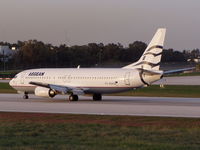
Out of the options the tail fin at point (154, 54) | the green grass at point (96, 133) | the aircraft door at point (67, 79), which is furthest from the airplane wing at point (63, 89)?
the green grass at point (96, 133)

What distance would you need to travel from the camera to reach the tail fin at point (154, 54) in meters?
41.8

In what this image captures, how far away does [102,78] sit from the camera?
42.8 meters

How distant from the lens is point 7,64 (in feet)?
408

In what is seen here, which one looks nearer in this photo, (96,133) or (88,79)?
(96,133)

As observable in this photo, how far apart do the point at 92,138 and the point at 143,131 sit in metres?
3.44

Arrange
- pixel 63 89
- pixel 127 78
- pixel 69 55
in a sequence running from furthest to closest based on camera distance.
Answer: pixel 69 55 → pixel 63 89 → pixel 127 78

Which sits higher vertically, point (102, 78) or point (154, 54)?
point (154, 54)

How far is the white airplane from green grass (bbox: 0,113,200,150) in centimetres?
1169

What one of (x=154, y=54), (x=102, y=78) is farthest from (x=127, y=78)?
(x=154, y=54)

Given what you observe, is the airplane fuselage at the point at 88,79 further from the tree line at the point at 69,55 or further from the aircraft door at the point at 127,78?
the tree line at the point at 69,55

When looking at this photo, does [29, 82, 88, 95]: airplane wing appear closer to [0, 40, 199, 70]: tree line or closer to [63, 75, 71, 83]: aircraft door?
[63, 75, 71, 83]: aircraft door

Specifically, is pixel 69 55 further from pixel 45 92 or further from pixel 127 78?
pixel 127 78

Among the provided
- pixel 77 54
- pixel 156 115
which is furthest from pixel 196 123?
pixel 77 54

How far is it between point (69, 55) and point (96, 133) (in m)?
105
